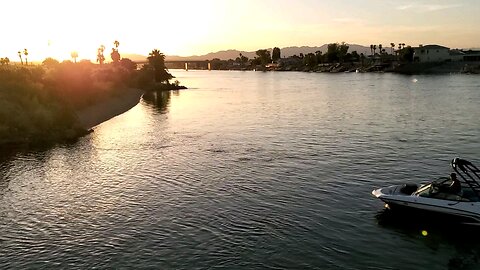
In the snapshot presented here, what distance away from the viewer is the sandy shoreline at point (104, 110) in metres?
76.8

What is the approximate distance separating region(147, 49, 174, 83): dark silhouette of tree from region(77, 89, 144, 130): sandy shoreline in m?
51.7

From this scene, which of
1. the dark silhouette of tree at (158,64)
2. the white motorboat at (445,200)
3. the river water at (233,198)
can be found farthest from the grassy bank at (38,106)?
the dark silhouette of tree at (158,64)

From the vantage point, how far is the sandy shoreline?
76.8 metres

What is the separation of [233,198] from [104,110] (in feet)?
211

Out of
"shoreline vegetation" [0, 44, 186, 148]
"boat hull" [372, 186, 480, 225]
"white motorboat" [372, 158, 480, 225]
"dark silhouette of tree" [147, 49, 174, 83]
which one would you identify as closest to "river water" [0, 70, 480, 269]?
"boat hull" [372, 186, 480, 225]

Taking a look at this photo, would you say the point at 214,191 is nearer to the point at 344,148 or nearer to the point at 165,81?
the point at 344,148

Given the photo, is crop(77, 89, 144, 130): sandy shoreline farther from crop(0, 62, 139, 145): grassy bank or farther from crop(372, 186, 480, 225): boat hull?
crop(372, 186, 480, 225): boat hull

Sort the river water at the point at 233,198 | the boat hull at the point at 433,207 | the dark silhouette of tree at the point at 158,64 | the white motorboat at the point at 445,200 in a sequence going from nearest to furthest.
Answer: the river water at the point at 233,198
the boat hull at the point at 433,207
the white motorboat at the point at 445,200
the dark silhouette of tree at the point at 158,64

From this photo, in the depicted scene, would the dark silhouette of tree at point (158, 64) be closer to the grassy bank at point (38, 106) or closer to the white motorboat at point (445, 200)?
the grassy bank at point (38, 106)

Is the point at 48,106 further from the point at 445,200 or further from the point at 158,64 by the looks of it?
the point at 158,64

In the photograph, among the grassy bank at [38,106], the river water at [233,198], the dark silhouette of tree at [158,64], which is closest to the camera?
the river water at [233,198]

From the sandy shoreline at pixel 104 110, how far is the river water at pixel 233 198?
1029 cm

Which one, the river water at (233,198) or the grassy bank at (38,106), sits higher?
the grassy bank at (38,106)

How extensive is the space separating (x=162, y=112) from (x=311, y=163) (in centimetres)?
5640
